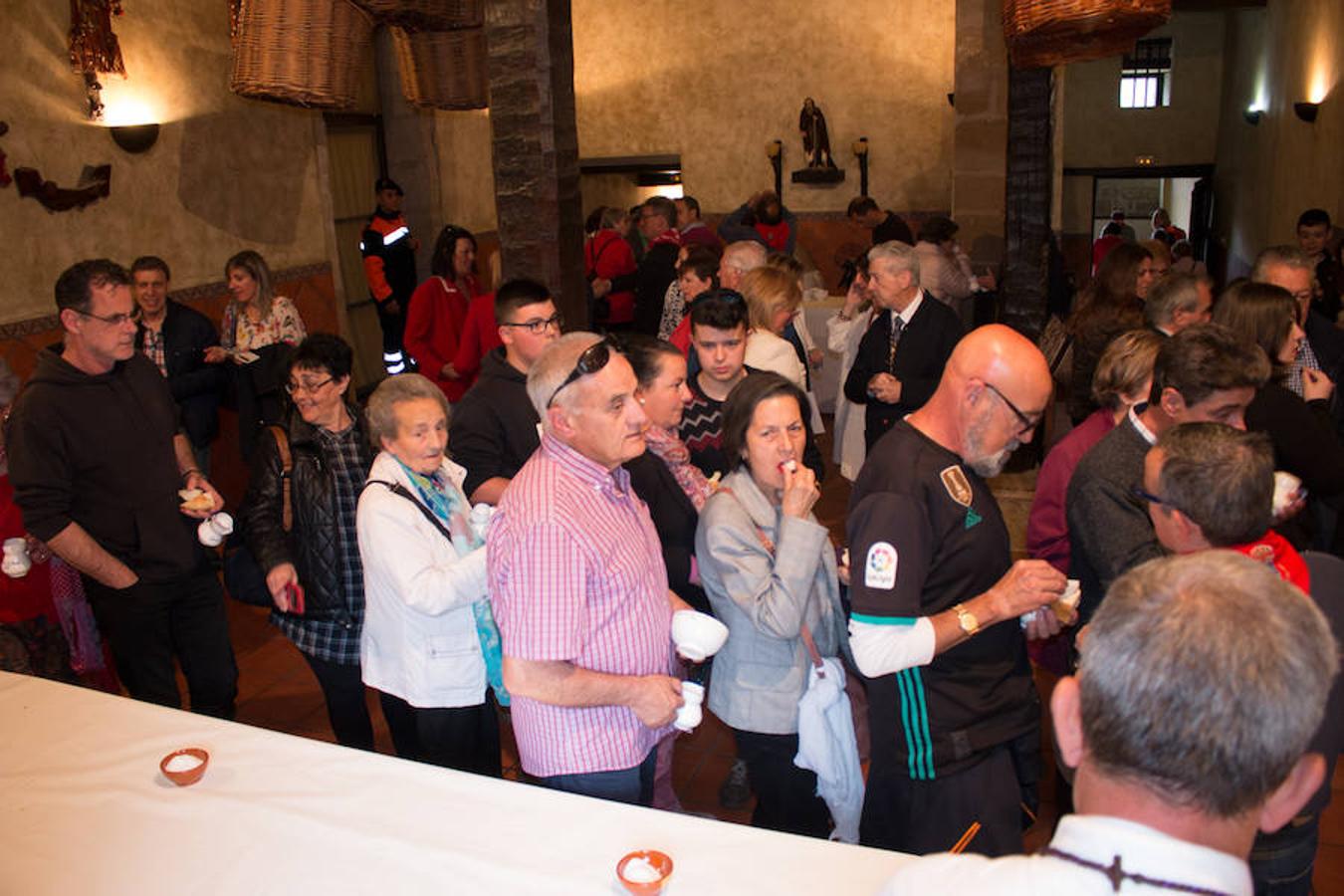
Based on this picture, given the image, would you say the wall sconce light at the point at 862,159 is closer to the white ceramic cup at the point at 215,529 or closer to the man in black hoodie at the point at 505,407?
the man in black hoodie at the point at 505,407

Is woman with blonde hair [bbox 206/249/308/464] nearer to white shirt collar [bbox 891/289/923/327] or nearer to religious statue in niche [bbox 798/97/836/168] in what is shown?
white shirt collar [bbox 891/289/923/327]

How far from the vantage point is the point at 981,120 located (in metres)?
7.21

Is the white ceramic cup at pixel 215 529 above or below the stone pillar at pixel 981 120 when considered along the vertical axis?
below

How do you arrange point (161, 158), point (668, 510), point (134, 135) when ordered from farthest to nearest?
point (161, 158) < point (134, 135) < point (668, 510)

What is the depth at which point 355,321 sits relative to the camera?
9.58 m

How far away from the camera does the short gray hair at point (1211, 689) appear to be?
110cm

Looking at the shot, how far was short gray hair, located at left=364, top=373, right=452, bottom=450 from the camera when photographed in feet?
9.72

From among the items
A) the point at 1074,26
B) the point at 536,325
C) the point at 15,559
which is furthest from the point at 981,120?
the point at 15,559

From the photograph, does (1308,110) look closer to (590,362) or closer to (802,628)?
(802,628)

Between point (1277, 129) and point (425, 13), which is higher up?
point (1277, 129)

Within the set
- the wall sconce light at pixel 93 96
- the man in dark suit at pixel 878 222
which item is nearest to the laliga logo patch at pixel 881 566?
the wall sconce light at pixel 93 96

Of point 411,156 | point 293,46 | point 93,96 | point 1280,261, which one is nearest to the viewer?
point 293,46

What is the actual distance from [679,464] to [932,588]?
1.09 meters

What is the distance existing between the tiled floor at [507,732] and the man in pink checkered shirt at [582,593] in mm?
1406
